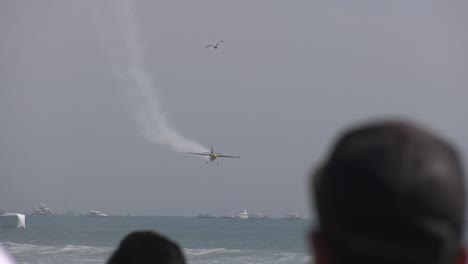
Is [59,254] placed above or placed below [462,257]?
above

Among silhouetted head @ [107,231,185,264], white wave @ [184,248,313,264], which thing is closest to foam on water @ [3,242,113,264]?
white wave @ [184,248,313,264]

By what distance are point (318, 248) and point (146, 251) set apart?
3.87 feet

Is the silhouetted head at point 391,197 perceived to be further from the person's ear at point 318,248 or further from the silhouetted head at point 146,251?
the silhouetted head at point 146,251

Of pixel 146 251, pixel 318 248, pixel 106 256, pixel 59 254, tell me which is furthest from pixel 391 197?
pixel 59 254

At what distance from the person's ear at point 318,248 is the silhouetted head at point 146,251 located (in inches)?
45.5

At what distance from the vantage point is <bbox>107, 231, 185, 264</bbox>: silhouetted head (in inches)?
110

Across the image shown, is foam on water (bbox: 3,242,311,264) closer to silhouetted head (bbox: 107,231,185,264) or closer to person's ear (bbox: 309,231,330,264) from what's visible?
silhouetted head (bbox: 107,231,185,264)

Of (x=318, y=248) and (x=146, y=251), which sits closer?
(x=318, y=248)

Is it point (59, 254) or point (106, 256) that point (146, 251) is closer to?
point (106, 256)

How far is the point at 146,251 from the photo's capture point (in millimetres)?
2797

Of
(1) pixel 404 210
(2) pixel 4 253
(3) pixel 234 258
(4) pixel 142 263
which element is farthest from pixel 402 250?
(3) pixel 234 258

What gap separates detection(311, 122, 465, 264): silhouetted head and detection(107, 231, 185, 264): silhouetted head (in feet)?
3.97

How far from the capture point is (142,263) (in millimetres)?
2777

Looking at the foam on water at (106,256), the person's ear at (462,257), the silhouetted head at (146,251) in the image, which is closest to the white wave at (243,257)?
the foam on water at (106,256)
